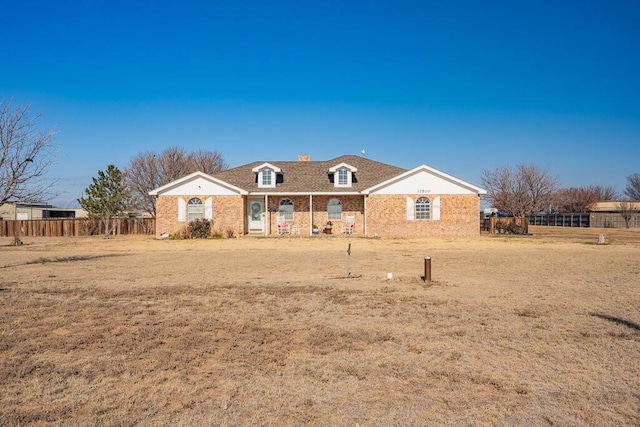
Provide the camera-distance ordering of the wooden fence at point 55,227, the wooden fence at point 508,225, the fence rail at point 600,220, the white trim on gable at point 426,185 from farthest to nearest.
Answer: the fence rail at point 600,220, the wooden fence at point 55,227, the wooden fence at point 508,225, the white trim on gable at point 426,185

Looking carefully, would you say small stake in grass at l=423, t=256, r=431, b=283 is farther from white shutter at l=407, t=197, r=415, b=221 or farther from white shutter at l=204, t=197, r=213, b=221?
white shutter at l=204, t=197, r=213, b=221

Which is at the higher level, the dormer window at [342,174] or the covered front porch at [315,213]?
the dormer window at [342,174]

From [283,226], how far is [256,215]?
2464 millimetres

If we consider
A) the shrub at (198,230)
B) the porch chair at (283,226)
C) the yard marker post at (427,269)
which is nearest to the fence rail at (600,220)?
the porch chair at (283,226)

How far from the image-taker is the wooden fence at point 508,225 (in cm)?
3344

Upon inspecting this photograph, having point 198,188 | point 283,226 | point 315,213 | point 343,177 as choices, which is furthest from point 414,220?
point 198,188

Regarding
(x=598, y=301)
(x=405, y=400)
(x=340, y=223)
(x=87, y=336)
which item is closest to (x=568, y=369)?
(x=405, y=400)

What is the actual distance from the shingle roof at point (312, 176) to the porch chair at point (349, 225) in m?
1.96

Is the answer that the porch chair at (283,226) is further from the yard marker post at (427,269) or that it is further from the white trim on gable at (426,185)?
the yard marker post at (427,269)

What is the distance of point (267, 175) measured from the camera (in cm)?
3250

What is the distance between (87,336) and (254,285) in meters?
4.96

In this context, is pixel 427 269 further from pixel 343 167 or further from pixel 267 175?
pixel 267 175

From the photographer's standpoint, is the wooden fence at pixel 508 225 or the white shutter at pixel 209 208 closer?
the white shutter at pixel 209 208

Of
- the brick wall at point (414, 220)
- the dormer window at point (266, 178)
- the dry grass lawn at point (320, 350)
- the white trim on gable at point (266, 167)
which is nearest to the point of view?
the dry grass lawn at point (320, 350)
